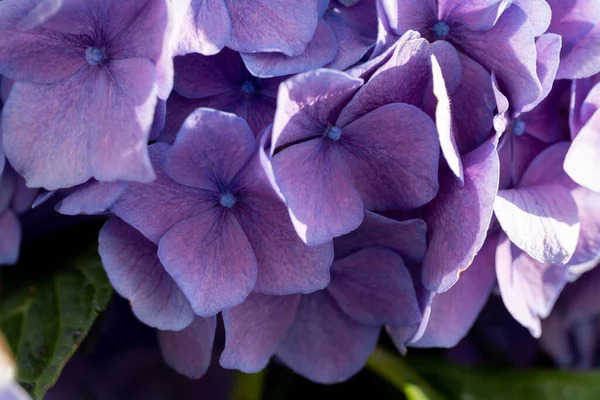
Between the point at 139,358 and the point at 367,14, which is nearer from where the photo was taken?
the point at 367,14

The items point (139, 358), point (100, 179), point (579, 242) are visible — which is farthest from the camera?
point (139, 358)

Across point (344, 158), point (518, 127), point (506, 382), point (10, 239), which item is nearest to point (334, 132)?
point (344, 158)

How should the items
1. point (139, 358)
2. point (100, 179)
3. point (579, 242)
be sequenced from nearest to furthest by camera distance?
point (100, 179) → point (579, 242) → point (139, 358)

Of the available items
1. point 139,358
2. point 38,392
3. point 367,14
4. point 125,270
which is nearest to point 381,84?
point 367,14

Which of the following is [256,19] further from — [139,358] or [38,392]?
[139,358]

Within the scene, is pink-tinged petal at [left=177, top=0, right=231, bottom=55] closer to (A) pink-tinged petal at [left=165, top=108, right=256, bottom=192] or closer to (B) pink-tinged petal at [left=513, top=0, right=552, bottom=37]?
(A) pink-tinged petal at [left=165, top=108, right=256, bottom=192]

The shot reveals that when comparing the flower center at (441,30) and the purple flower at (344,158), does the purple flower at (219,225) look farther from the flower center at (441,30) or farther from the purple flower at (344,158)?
the flower center at (441,30)

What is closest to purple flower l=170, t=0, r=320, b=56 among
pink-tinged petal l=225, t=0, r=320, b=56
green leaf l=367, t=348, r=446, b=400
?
pink-tinged petal l=225, t=0, r=320, b=56
